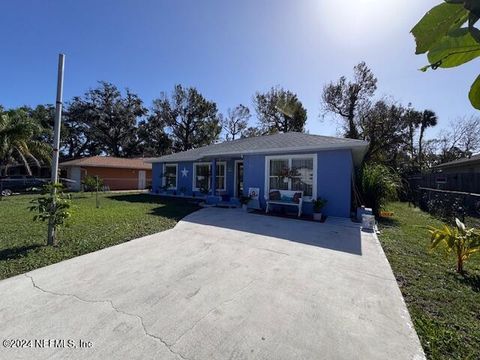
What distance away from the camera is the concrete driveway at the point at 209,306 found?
240cm

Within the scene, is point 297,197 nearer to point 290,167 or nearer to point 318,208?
point 318,208

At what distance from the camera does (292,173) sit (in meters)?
9.82

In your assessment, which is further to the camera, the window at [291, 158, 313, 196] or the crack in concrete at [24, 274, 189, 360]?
the window at [291, 158, 313, 196]

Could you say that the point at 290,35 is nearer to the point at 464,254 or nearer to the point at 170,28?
the point at 170,28

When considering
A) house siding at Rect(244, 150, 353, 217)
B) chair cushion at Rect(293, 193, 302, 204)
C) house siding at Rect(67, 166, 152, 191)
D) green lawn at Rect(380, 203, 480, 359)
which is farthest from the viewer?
house siding at Rect(67, 166, 152, 191)

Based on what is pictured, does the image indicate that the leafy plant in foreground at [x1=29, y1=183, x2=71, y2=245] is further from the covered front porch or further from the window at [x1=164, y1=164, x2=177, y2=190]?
the window at [x1=164, y1=164, x2=177, y2=190]

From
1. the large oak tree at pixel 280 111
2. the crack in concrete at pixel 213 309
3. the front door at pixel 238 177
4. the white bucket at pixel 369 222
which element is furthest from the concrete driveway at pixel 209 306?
the large oak tree at pixel 280 111

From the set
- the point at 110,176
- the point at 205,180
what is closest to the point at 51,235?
the point at 205,180

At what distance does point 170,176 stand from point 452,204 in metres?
14.5

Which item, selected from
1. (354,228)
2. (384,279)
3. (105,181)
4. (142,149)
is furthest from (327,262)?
(142,149)

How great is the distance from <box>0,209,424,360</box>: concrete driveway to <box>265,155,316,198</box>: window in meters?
4.32

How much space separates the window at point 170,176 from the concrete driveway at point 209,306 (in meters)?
11.2

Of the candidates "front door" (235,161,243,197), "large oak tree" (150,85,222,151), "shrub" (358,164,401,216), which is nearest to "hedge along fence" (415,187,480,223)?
"shrub" (358,164,401,216)

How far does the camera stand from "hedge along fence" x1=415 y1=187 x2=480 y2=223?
8352 millimetres
